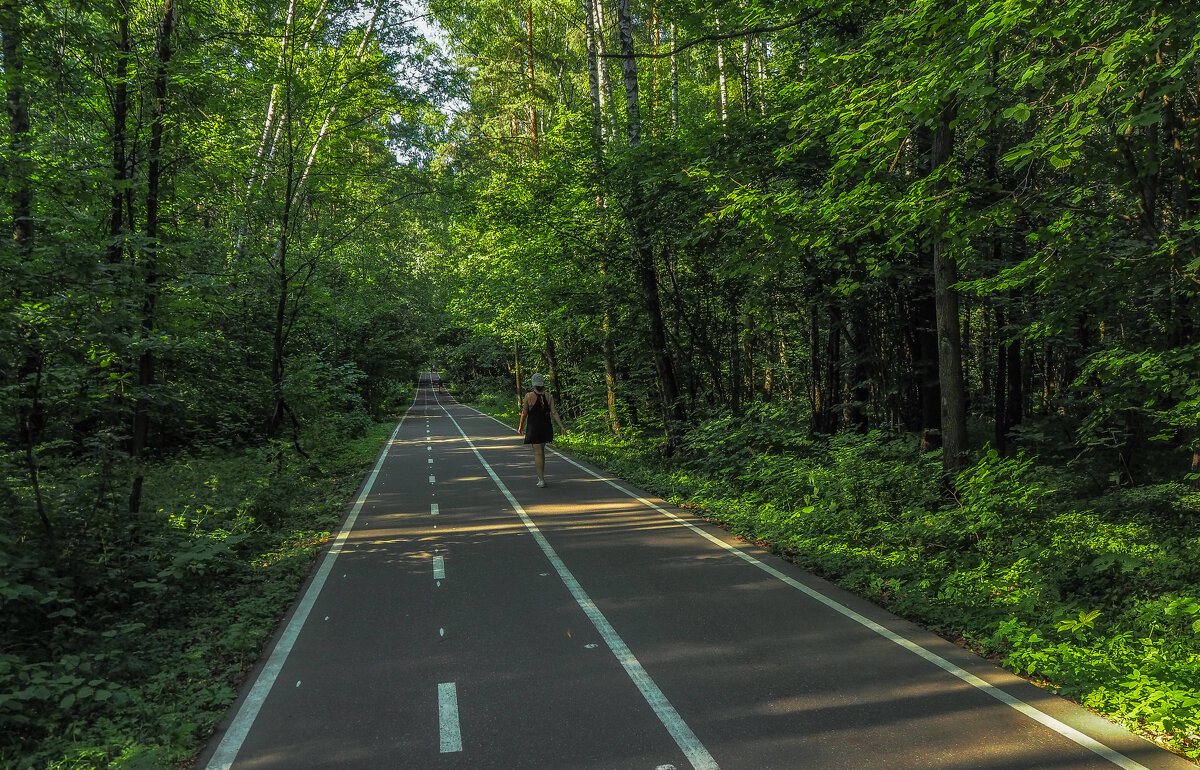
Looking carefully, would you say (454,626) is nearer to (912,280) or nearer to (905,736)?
(905,736)

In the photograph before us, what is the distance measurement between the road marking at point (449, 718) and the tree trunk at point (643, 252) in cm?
1174

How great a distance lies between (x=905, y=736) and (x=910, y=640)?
177 cm

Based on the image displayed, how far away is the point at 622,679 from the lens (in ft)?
16.5

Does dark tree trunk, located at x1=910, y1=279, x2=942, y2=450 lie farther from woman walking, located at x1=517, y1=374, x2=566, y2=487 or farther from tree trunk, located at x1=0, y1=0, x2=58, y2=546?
tree trunk, located at x1=0, y1=0, x2=58, y2=546

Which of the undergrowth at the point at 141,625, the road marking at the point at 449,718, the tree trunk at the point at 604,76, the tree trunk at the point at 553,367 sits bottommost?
the road marking at the point at 449,718

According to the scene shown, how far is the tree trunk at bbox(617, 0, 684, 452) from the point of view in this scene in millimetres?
15346

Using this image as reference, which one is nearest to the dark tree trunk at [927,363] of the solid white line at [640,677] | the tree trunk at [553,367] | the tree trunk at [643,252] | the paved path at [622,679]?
the paved path at [622,679]

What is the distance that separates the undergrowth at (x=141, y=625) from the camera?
4.38 meters

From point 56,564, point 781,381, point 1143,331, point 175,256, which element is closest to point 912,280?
point 1143,331

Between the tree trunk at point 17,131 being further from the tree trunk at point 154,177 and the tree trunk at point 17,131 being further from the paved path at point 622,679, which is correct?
the paved path at point 622,679

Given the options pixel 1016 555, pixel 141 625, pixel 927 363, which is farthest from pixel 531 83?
pixel 141 625

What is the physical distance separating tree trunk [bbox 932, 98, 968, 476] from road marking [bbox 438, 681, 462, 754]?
24.4 ft

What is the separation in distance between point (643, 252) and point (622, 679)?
1287 cm

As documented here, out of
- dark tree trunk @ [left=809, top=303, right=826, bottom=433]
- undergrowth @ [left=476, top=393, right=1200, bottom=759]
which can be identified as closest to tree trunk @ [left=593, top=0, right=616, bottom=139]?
dark tree trunk @ [left=809, top=303, right=826, bottom=433]
